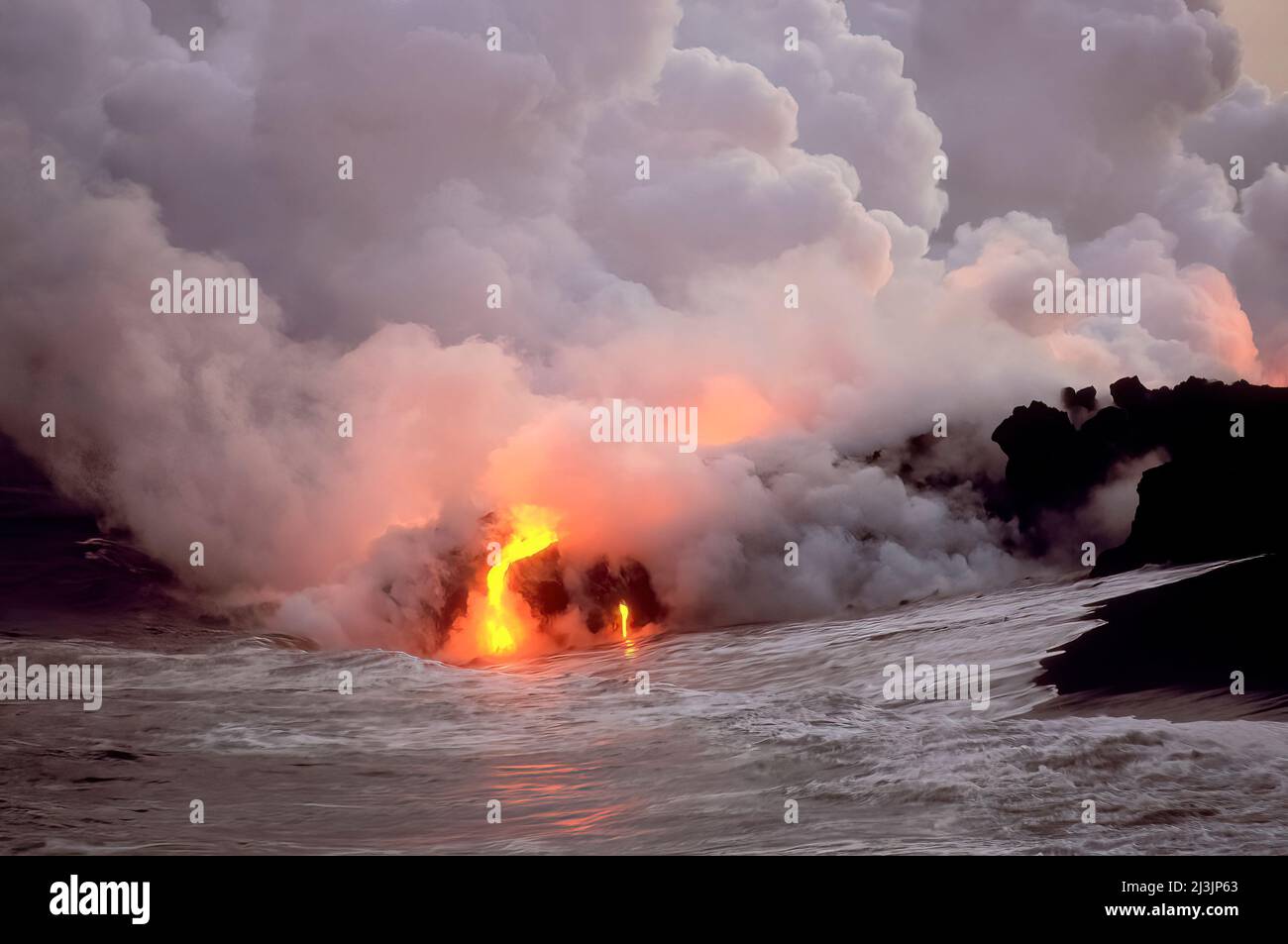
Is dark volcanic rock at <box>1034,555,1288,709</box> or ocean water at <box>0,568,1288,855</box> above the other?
dark volcanic rock at <box>1034,555,1288,709</box>

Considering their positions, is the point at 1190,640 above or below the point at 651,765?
above

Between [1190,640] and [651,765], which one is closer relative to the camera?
[651,765]

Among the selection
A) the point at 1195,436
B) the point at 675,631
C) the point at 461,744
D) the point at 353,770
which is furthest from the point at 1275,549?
the point at 353,770

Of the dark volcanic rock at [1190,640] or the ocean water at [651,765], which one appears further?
the dark volcanic rock at [1190,640]

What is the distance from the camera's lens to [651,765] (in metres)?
21.4

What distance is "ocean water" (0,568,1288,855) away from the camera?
15891mm

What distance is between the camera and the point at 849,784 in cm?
1870

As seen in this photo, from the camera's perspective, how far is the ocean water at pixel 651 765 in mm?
15891

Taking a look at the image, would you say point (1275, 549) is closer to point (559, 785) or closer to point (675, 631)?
point (675, 631)

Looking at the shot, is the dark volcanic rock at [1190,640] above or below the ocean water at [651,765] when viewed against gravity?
above

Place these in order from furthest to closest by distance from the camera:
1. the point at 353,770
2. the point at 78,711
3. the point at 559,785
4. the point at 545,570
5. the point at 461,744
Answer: the point at 545,570
the point at 78,711
the point at 461,744
the point at 353,770
the point at 559,785

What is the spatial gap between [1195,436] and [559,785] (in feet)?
106

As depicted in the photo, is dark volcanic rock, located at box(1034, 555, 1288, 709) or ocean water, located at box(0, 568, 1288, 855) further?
dark volcanic rock, located at box(1034, 555, 1288, 709)
